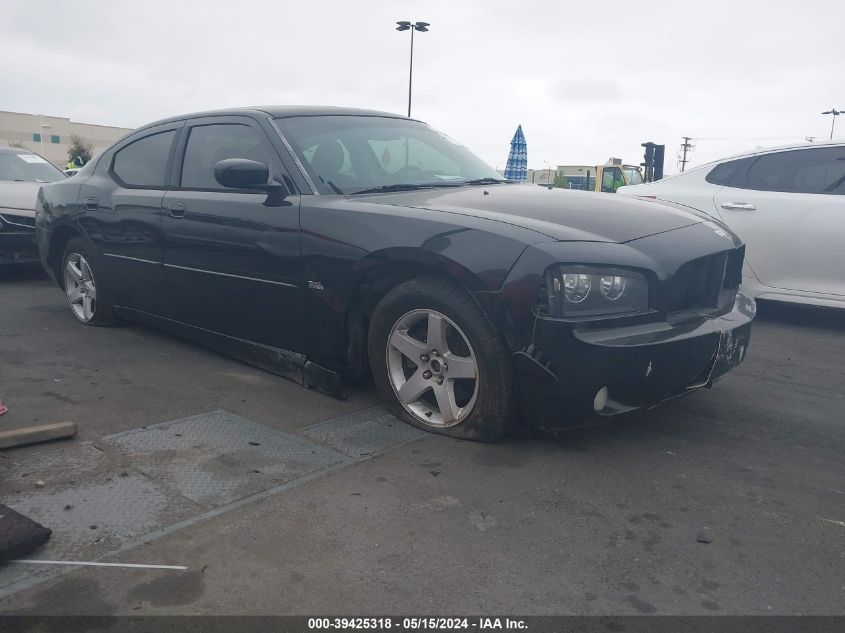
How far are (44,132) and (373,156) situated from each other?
3671 inches

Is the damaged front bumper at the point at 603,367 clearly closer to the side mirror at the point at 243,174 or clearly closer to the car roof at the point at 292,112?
the side mirror at the point at 243,174

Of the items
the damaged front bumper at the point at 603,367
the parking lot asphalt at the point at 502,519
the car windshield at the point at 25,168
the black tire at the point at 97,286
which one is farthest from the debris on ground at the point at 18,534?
the car windshield at the point at 25,168

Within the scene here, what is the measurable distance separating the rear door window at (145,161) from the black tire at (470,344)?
2069mm

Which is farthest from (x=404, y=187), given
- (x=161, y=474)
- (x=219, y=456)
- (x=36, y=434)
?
(x=36, y=434)

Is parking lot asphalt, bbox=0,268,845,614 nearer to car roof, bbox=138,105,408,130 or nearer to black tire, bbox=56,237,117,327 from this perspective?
black tire, bbox=56,237,117,327

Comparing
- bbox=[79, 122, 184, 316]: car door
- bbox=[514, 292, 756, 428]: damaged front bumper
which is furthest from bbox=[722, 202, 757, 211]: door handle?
bbox=[79, 122, 184, 316]: car door

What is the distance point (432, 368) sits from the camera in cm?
341

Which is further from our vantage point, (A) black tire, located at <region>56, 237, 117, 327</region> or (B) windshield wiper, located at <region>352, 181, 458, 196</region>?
(A) black tire, located at <region>56, 237, 117, 327</region>

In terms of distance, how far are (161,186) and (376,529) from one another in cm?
304

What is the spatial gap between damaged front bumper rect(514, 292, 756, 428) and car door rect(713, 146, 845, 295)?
3.23 meters

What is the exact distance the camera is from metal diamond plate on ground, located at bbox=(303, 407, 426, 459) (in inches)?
130

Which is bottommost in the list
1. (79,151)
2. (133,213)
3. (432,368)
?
(432,368)

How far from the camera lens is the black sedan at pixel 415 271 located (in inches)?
119

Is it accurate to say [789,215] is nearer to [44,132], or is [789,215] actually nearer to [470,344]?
[470,344]
